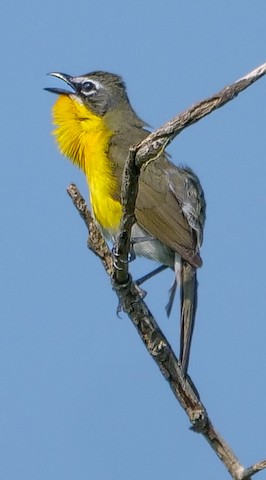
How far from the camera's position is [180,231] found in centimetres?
705

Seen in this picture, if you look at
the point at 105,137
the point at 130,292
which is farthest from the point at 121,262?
the point at 105,137

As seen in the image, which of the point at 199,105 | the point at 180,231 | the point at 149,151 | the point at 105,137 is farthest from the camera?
the point at 105,137

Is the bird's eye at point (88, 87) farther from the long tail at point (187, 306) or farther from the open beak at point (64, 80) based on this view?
the long tail at point (187, 306)

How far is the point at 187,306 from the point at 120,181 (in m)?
1.41

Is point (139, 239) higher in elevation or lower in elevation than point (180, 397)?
higher

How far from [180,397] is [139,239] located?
70.8 inches

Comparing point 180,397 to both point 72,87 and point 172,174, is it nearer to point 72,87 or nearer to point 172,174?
point 172,174

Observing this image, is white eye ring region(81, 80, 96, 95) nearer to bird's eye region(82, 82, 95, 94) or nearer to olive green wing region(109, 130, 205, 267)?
bird's eye region(82, 82, 95, 94)

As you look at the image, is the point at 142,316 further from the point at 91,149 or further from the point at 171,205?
the point at 91,149

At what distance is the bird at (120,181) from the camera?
22.6 feet

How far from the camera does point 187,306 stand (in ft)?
21.2

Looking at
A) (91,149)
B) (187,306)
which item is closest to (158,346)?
(187,306)

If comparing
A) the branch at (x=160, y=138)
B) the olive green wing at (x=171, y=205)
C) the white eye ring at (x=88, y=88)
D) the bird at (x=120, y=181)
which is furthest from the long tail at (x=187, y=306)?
the white eye ring at (x=88, y=88)

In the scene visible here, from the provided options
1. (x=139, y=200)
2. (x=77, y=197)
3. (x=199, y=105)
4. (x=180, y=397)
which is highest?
(x=139, y=200)
